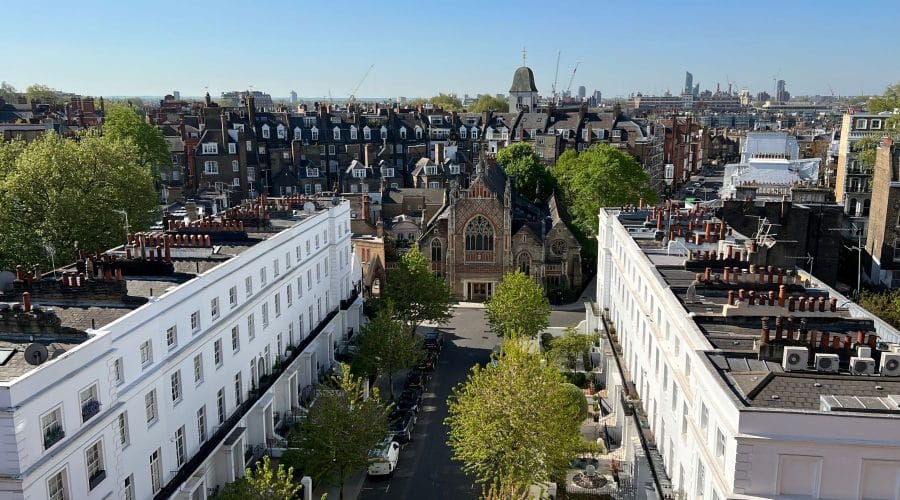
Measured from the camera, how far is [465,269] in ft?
242

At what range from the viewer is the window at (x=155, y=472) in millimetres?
29078

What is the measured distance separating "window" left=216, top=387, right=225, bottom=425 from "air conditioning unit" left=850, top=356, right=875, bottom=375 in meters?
27.7

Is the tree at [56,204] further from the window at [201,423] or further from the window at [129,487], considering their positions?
the window at [129,487]

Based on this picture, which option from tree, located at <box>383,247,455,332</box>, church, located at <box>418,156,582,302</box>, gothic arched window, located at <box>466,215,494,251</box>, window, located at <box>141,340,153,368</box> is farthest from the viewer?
gothic arched window, located at <box>466,215,494,251</box>

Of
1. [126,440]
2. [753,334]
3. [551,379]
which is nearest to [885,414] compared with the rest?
[753,334]

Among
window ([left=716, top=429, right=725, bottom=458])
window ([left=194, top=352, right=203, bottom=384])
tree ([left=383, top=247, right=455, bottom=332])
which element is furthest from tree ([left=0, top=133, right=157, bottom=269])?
window ([left=716, top=429, right=725, bottom=458])

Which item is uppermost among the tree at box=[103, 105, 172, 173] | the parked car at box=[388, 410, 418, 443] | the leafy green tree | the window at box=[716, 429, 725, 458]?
the tree at box=[103, 105, 172, 173]

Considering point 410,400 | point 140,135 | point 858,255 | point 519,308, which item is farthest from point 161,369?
point 140,135

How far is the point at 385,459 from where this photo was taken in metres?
39.2

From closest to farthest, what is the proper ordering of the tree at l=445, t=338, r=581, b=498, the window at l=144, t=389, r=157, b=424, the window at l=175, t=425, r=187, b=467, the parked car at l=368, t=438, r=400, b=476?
the window at l=144, t=389, r=157, b=424 < the window at l=175, t=425, r=187, b=467 < the tree at l=445, t=338, r=581, b=498 < the parked car at l=368, t=438, r=400, b=476

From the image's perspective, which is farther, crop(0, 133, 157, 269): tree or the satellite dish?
crop(0, 133, 157, 269): tree

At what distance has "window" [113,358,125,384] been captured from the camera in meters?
26.8

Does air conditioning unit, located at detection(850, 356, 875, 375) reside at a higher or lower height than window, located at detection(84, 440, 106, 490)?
higher

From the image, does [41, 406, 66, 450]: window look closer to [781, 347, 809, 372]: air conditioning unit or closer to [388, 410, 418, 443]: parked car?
[388, 410, 418, 443]: parked car
